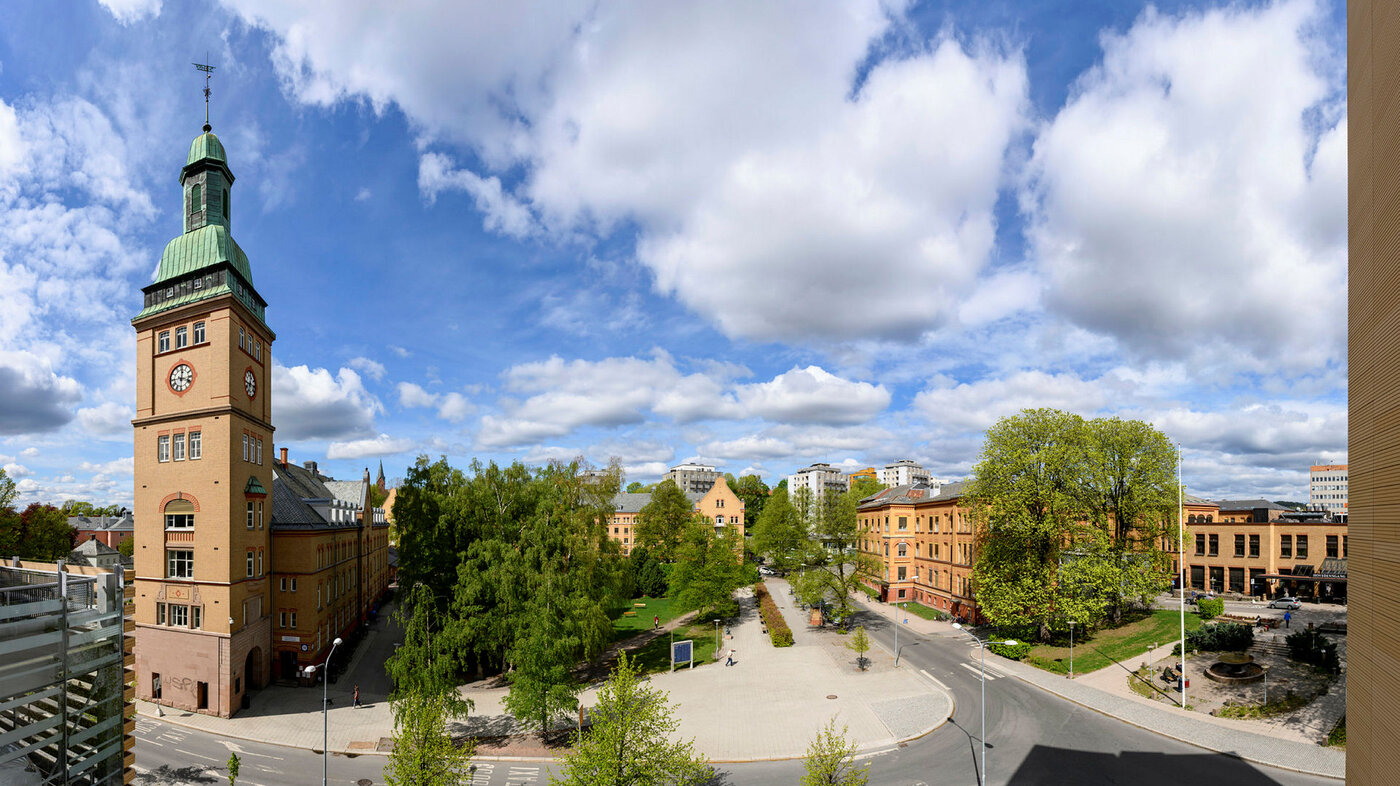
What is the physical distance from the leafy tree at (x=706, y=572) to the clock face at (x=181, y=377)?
3575cm

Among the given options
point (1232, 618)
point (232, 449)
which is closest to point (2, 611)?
point (232, 449)

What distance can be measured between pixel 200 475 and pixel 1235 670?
59.4 meters

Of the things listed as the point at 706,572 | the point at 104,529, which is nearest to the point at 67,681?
the point at 706,572

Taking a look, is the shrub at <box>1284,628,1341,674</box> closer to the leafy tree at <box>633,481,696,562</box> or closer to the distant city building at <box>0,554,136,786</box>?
the distant city building at <box>0,554,136,786</box>

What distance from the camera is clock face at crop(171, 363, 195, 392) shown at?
35875mm

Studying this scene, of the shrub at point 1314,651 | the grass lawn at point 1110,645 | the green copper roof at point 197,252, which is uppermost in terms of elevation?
the green copper roof at point 197,252

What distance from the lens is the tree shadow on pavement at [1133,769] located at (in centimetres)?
2403

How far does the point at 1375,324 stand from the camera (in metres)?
10.1

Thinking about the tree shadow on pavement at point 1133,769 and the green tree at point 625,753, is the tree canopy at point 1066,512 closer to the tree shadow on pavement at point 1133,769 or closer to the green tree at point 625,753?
the tree shadow on pavement at point 1133,769

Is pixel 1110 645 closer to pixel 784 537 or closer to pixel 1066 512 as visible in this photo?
pixel 1066 512

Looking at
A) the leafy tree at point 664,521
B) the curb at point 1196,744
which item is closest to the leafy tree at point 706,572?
the curb at point 1196,744

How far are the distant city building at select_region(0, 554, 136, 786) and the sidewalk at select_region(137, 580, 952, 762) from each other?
20.2 meters

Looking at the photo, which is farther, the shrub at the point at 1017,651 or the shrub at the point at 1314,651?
the shrub at the point at 1017,651

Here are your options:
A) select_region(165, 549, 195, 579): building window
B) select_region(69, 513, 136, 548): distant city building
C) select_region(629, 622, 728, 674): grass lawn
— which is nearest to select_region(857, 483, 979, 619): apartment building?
select_region(629, 622, 728, 674): grass lawn
